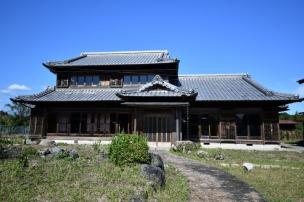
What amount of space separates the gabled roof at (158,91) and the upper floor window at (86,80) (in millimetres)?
6752

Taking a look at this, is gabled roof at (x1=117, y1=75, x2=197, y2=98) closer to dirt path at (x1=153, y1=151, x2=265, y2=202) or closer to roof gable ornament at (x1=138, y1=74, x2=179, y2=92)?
roof gable ornament at (x1=138, y1=74, x2=179, y2=92)

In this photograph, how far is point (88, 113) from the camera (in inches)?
1011

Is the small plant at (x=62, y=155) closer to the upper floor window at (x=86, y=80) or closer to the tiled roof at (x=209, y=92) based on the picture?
the tiled roof at (x=209, y=92)

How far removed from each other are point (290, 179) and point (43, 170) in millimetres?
10473

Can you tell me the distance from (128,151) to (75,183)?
291 centimetres

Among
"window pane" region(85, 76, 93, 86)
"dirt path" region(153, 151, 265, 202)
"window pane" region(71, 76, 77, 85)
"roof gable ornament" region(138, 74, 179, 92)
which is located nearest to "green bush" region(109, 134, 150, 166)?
"dirt path" region(153, 151, 265, 202)

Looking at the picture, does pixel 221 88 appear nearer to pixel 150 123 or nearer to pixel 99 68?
pixel 150 123

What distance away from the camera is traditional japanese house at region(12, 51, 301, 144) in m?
22.6

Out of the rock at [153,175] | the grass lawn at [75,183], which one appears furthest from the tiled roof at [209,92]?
the grass lawn at [75,183]

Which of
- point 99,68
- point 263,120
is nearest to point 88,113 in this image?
point 99,68

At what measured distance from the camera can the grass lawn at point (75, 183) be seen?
22.8 feet

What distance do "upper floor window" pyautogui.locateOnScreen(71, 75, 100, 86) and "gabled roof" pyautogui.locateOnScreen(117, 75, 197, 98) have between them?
675 cm

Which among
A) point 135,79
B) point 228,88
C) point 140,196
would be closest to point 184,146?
point 135,79

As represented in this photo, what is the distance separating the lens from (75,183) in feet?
25.4
